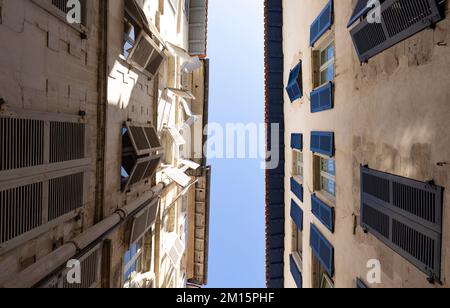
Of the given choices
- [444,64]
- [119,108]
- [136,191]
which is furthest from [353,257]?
[119,108]

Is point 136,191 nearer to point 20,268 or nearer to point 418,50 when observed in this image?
point 20,268

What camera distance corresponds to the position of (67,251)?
4691 mm

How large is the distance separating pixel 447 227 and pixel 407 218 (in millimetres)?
810

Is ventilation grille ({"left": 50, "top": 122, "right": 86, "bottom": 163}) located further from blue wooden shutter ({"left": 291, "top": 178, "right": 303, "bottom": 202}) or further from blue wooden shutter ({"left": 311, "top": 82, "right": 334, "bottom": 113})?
blue wooden shutter ({"left": 291, "top": 178, "right": 303, "bottom": 202})

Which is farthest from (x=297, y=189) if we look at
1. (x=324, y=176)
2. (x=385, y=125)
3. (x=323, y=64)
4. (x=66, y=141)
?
(x=66, y=141)

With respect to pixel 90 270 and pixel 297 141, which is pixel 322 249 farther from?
pixel 90 270

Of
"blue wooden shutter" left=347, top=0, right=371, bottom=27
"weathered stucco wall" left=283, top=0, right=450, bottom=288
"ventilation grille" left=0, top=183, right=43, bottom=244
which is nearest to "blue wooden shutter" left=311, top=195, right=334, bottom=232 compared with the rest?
"weathered stucco wall" left=283, top=0, right=450, bottom=288

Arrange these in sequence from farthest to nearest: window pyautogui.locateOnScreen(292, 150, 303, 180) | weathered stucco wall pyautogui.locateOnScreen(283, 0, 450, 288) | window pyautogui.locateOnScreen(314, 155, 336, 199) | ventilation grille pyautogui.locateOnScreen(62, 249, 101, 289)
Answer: window pyautogui.locateOnScreen(292, 150, 303, 180) < window pyautogui.locateOnScreen(314, 155, 336, 199) < ventilation grille pyautogui.locateOnScreen(62, 249, 101, 289) < weathered stucco wall pyautogui.locateOnScreen(283, 0, 450, 288)

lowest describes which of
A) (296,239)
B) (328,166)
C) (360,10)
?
(296,239)

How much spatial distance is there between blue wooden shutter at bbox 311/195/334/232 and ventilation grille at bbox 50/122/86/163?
6.21m

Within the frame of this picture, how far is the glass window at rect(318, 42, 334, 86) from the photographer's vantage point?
8.23 m

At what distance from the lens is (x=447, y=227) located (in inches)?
138

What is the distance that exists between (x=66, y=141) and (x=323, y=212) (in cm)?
669

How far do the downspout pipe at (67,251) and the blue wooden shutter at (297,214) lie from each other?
19.9ft
